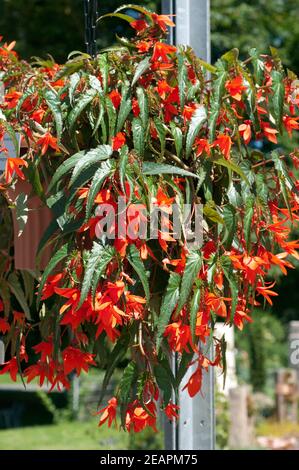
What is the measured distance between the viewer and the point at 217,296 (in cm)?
157

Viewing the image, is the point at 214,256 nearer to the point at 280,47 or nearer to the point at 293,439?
the point at 293,439

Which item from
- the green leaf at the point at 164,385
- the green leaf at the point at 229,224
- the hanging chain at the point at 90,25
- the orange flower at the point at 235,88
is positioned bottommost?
the green leaf at the point at 164,385

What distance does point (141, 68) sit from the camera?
1616 mm

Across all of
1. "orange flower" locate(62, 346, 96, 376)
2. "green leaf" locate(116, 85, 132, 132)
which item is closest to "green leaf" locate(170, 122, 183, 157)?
"green leaf" locate(116, 85, 132, 132)

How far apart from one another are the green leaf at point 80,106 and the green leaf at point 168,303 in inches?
13.4

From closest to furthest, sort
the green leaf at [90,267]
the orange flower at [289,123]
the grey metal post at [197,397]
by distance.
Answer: the green leaf at [90,267] < the orange flower at [289,123] < the grey metal post at [197,397]

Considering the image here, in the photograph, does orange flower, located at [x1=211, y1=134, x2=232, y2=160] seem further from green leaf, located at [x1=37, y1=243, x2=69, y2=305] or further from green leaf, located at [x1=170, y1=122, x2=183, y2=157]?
green leaf, located at [x1=37, y1=243, x2=69, y2=305]

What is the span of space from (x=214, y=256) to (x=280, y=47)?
7.68 metres

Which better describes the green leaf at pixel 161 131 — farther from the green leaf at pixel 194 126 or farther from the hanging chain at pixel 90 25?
the hanging chain at pixel 90 25

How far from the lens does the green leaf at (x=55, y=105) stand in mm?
1631

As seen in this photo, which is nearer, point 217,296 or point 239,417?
point 217,296

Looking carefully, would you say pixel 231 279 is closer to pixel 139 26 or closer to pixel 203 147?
pixel 203 147

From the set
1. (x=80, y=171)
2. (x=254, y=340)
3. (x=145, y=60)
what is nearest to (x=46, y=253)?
(x=80, y=171)

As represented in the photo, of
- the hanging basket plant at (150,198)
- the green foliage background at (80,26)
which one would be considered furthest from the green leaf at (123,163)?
the green foliage background at (80,26)
